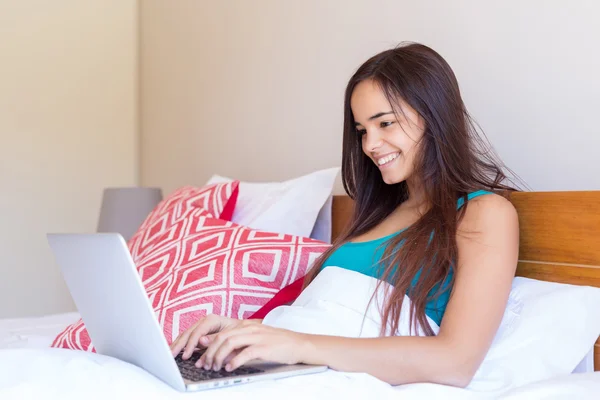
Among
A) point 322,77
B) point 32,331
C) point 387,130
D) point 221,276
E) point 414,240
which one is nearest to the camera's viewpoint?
point 414,240

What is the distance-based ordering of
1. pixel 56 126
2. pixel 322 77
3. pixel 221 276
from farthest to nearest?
pixel 56 126 < pixel 322 77 < pixel 221 276

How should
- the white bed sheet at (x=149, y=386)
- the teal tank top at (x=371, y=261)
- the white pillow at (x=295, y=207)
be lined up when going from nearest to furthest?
the white bed sheet at (x=149, y=386) → the teal tank top at (x=371, y=261) → the white pillow at (x=295, y=207)

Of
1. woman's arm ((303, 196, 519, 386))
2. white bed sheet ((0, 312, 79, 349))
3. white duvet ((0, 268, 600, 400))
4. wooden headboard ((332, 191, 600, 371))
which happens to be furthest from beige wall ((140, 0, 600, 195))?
white bed sheet ((0, 312, 79, 349))

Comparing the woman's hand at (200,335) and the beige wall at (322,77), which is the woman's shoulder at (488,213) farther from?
the woman's hand at (200,335)

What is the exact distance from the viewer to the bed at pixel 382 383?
3.20 feet

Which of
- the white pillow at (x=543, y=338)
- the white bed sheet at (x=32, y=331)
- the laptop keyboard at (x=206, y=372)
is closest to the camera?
the laptop keyboard at (x=206, y=372)

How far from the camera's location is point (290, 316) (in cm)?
136

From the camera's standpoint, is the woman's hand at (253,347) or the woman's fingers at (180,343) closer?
the woman's hand at (253,347)

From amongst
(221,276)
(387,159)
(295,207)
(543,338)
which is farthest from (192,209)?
(543,338)

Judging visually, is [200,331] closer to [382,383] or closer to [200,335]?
[200,335]

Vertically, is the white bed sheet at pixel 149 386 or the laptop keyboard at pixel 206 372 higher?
the white bed sheet at pixel 149 386

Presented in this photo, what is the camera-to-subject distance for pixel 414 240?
1.41 m

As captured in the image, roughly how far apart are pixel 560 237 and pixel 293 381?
2.16 ft

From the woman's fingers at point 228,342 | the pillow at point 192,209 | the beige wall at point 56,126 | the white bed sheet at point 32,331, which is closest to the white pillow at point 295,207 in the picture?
the pillow at point 192,209
